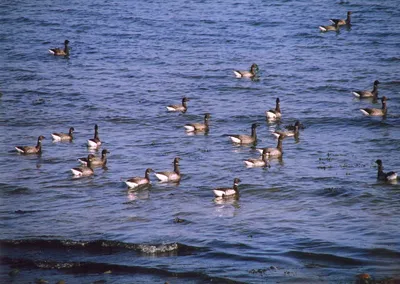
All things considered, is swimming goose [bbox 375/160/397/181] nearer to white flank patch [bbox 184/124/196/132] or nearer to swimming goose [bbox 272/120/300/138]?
swimming goose [bbox 272/120/300/138]

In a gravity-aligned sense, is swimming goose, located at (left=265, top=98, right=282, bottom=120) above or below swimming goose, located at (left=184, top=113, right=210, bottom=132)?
above

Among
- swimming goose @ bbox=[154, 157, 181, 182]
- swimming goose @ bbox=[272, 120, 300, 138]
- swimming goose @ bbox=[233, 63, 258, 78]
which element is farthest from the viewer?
swimming goose @ bbox=[233, 63, 258, 78]

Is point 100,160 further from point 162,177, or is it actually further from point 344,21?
point 344,21

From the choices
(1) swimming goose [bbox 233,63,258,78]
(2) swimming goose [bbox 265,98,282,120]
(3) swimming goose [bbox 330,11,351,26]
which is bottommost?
(2) swimming goose [bbox 265,98,282,120]

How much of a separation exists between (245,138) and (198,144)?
1.74m

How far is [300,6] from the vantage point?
173 ft

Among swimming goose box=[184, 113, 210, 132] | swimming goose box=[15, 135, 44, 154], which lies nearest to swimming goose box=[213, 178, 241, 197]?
swimming goose box=[184, 113, 210, 132]

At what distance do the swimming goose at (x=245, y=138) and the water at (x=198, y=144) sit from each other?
0.30m

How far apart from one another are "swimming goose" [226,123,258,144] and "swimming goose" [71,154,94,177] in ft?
18.8

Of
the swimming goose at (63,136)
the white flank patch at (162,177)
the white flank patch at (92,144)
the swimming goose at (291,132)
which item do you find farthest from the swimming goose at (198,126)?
the white flank patch at (162,177)

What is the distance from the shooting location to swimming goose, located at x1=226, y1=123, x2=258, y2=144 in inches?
1096

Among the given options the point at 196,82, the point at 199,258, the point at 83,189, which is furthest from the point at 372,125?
the point at 199,258

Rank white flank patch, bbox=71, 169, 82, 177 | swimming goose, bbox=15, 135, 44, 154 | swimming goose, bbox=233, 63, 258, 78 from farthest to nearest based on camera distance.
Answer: swimming goose, bbox=233, 63, 258, 78 → swimming goose, bbox=15, 135, 44, 154 → white flank patch, bbox=71, 169, 82, 177

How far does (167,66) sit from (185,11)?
14218 millimetres
